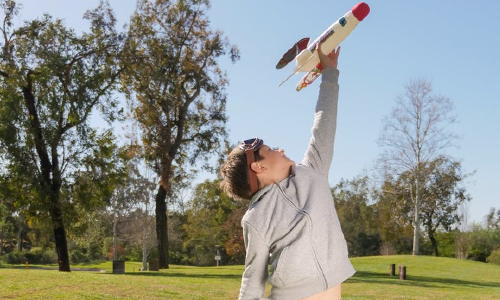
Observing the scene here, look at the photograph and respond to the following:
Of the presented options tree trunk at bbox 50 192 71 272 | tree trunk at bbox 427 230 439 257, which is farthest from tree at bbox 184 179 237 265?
tree trunk at bbox 50 192 71 272

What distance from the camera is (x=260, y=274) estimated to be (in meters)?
2.72

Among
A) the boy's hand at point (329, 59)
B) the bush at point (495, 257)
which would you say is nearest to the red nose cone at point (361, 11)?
the boy's hand at point (329, 59)

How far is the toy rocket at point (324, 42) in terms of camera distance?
3.65m

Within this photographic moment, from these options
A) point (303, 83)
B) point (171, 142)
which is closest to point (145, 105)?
point (171, 142)

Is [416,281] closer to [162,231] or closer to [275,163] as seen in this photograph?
[162,231]

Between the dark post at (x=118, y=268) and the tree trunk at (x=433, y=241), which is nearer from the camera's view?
the dark post at (x=118, y=268)

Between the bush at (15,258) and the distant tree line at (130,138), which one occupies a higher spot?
the distant tree line at (130,138)

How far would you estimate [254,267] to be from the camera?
107 inches

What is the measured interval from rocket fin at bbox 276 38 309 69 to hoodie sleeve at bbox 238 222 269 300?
1.88 m

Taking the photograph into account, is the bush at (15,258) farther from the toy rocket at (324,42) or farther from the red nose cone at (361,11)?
the red nose cone at (361,11)

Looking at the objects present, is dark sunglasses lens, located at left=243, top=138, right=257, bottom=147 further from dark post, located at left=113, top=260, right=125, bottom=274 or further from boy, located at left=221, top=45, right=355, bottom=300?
dark post, located at left=113, top=260, right=125, bottom=274

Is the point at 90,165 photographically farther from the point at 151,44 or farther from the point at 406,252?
the point at 406,252

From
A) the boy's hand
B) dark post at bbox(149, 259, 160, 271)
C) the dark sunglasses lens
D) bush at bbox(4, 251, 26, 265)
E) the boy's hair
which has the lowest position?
bush at bbox(4, 251, 26, 265)

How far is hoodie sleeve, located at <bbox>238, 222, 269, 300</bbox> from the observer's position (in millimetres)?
2721
